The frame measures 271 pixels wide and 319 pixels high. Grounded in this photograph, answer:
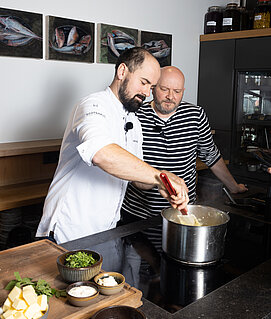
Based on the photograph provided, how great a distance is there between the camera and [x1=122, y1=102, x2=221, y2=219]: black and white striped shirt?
211cm

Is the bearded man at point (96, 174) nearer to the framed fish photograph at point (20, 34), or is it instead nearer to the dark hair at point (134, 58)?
the dark hair at point (134, 58)

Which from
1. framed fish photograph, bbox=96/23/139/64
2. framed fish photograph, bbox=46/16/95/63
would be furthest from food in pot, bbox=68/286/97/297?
framed fish photograph, bbox=96/23/139/64

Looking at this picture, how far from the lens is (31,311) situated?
0.83 m

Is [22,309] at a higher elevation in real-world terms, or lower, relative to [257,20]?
lower

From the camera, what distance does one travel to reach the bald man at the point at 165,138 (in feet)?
6.97

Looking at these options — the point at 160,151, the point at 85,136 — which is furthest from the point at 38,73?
the point at 85,136

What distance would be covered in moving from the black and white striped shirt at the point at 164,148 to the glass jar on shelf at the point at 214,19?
1791 mm

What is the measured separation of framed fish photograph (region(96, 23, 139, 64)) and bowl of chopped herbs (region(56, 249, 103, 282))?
7.26ft

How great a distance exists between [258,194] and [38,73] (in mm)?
1673

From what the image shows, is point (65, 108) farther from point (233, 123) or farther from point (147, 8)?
point (233, 123)

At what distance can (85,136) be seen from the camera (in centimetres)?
136

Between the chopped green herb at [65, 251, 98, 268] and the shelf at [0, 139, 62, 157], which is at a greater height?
the shelf at [0, 139, 62, 157]

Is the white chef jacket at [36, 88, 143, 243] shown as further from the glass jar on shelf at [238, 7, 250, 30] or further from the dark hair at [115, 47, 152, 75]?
the glass jar on shelf at [238, 7, 250, 30]

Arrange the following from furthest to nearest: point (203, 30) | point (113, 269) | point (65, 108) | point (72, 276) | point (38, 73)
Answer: point (203, 30) < point (65, 108) < point (38, 73) < point (113, 269) < point (72, 276)
